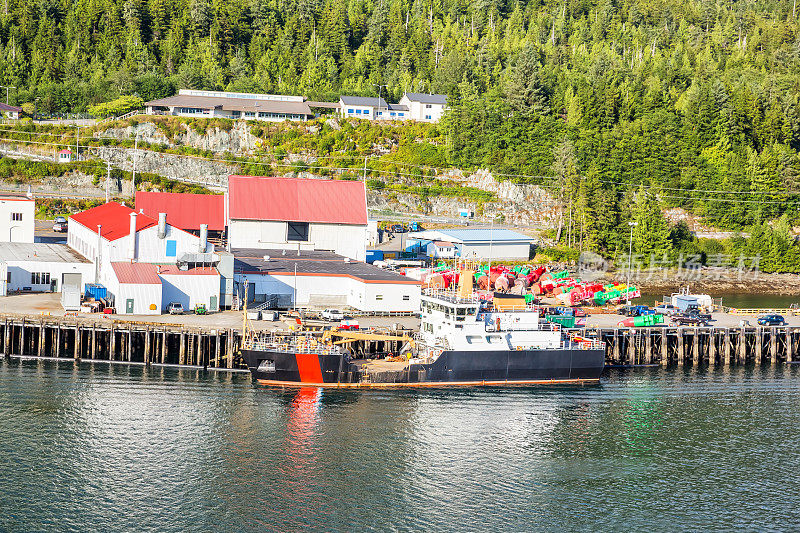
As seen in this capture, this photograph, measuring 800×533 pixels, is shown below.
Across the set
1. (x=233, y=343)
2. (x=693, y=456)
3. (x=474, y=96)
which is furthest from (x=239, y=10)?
(x=693, y=456)

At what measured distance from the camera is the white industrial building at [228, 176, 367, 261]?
90.1 metres

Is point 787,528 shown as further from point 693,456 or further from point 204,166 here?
point 204,166

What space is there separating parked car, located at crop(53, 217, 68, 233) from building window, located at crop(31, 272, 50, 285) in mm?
27790

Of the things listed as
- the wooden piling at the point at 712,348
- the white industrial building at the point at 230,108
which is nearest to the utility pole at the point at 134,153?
the white industrial building at the point at 230,108

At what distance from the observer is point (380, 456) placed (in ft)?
163

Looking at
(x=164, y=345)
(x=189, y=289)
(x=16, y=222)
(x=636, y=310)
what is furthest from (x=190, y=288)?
(x=636, y=310)

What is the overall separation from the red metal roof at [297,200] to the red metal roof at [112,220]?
972cm

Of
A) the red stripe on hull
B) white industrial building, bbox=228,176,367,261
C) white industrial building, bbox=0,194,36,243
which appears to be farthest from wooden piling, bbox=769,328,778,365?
white industrial building, bbox=0,194,36,243

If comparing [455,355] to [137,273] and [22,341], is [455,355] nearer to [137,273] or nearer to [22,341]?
[137,273]

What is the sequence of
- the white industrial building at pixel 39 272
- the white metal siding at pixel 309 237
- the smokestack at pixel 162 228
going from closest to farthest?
the white industrial building at pixel 39 272
the smokestack at pixel 162 228
the white metal siding at pixel 309 237

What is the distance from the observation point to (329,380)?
61312 millimetres

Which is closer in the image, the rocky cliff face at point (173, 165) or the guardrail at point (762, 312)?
the guardrail at point (762, 312)

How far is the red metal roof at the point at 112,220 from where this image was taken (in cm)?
7788

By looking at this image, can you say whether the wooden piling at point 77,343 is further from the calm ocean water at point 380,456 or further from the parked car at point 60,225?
the parked car at point 60,225
